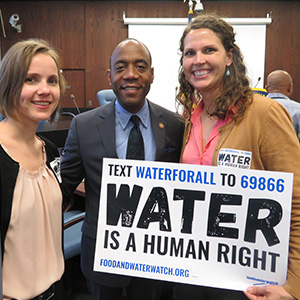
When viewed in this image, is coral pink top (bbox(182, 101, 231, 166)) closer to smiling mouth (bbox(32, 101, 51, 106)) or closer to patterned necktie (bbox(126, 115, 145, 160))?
patterned necktie (bbox(126, 115, 145, 160))

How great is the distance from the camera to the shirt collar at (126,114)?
141cm

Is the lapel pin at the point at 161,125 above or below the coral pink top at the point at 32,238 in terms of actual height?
above

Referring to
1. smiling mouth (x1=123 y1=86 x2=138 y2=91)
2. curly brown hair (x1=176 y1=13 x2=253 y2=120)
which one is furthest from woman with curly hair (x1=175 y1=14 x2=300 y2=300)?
smiling mouth (x1=123 y1=86 x2=138 y2=91)

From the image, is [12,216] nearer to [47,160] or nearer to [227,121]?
[47,160]

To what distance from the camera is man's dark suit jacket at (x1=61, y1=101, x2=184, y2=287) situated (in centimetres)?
134

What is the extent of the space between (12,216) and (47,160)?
297 millimetres

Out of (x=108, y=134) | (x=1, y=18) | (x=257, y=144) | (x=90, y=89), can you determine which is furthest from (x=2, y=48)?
(x=257, y=144)

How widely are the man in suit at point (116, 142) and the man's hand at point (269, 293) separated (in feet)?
1.81

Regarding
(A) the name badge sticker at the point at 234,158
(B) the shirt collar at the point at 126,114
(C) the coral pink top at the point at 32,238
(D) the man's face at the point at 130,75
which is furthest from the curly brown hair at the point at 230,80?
(C) the coral pink top at the point at 32,238

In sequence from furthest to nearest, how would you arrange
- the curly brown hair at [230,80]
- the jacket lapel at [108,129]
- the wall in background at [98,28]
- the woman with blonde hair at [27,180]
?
the wall in background at [98,28]
the jacket lapel at [108,129]
the curly brown hair at [230,80]
the woman with blonde hair at [27,180]

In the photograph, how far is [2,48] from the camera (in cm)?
752

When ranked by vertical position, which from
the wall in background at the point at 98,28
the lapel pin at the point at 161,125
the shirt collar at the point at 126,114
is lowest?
the lapel pin at the point at 161,125

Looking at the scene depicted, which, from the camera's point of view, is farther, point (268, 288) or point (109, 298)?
point (109, 298)

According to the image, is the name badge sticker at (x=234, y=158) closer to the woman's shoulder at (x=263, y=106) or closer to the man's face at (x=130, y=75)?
the woman's shoulder at (x=263, y=106)
